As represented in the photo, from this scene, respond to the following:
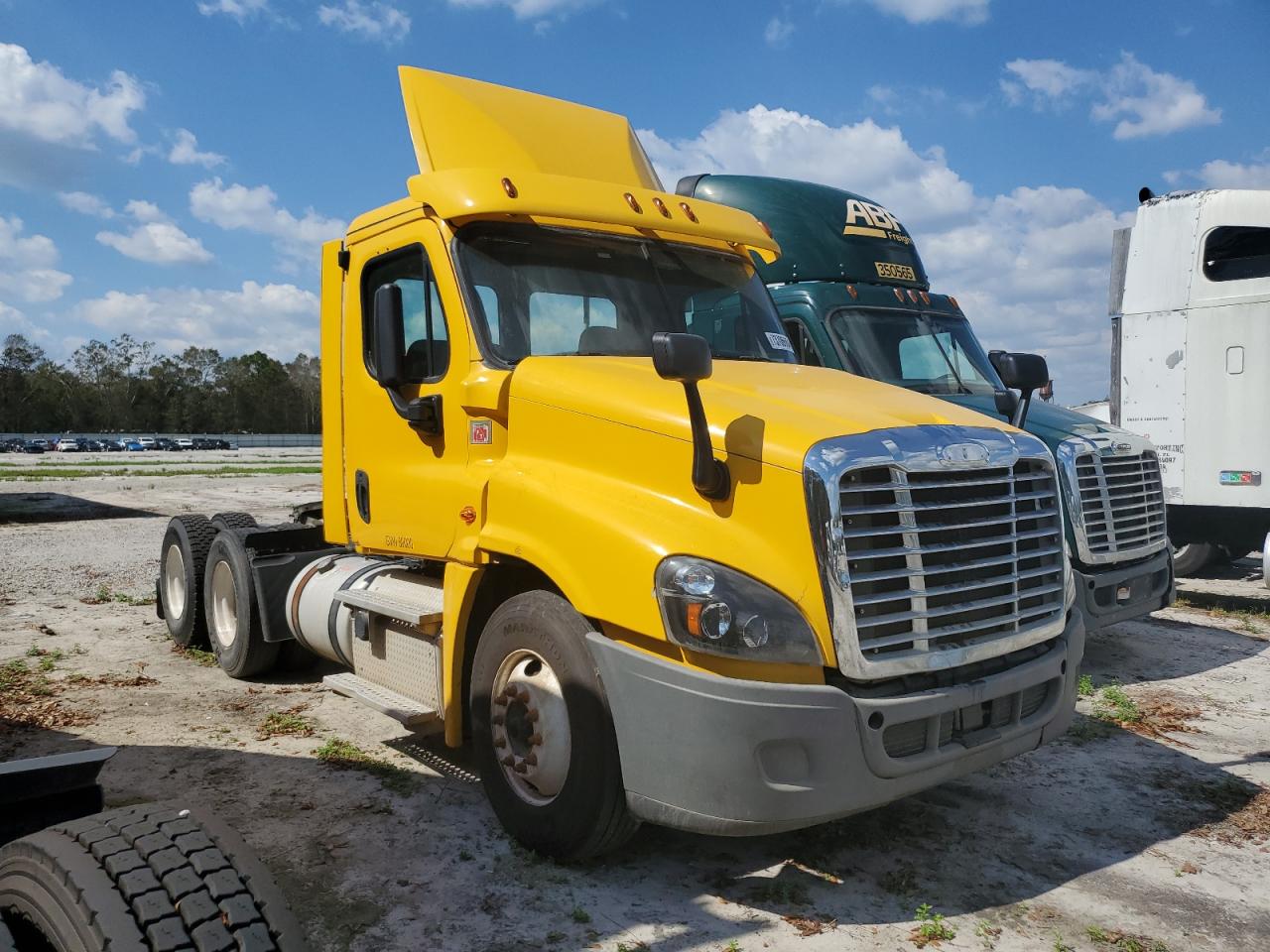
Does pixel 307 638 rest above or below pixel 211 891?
below

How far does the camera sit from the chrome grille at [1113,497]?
7.02m

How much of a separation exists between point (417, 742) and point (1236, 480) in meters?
8.43

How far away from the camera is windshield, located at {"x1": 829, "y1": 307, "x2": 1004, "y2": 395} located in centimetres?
827

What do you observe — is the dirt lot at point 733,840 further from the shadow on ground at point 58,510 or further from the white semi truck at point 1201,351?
the shadow on ground at point 58,510

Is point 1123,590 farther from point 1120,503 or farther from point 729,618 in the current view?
point 729,618

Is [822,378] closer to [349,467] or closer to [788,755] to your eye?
[788,755]

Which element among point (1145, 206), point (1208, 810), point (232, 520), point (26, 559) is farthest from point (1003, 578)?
point (26, 559)

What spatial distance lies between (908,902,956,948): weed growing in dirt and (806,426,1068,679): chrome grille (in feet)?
3.10

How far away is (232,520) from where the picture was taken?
7.81 meters

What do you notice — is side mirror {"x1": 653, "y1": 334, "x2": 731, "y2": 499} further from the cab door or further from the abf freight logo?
the abf freight logo

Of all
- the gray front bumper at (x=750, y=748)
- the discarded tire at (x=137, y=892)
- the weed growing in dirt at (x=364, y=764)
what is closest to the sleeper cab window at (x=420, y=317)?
the gray front bumper at (x=750, y=748)

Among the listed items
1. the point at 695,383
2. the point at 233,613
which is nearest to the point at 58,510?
the point at 233,613

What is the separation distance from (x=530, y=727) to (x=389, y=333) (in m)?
2.04

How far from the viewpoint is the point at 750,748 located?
11.1 feet
